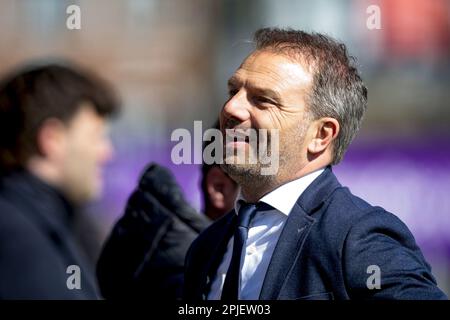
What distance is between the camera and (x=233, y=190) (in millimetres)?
3600

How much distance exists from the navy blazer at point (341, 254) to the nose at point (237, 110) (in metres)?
0.27

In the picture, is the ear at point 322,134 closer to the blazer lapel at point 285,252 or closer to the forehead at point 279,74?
the forehead at point 279,74

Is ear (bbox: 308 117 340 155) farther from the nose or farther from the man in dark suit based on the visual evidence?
the nose

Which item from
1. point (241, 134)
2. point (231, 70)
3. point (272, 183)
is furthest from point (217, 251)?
point (231, 70)

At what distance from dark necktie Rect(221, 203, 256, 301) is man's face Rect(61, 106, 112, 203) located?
62 centimetres

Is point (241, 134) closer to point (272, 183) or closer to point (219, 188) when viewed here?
point (272, 183)

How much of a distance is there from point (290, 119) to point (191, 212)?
88 centimetres

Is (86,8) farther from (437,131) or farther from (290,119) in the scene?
(290,119)

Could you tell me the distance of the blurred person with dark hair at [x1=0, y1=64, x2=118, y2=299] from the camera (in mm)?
2600

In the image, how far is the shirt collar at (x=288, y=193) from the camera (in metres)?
2.56

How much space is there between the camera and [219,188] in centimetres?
360

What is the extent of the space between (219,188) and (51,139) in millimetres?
898

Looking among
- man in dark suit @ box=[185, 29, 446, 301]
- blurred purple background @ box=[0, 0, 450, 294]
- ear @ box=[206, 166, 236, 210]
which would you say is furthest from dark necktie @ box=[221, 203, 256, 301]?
blurred purple background @ box=[0, 0, 450, 294]

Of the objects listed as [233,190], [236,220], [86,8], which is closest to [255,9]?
[86,8]
